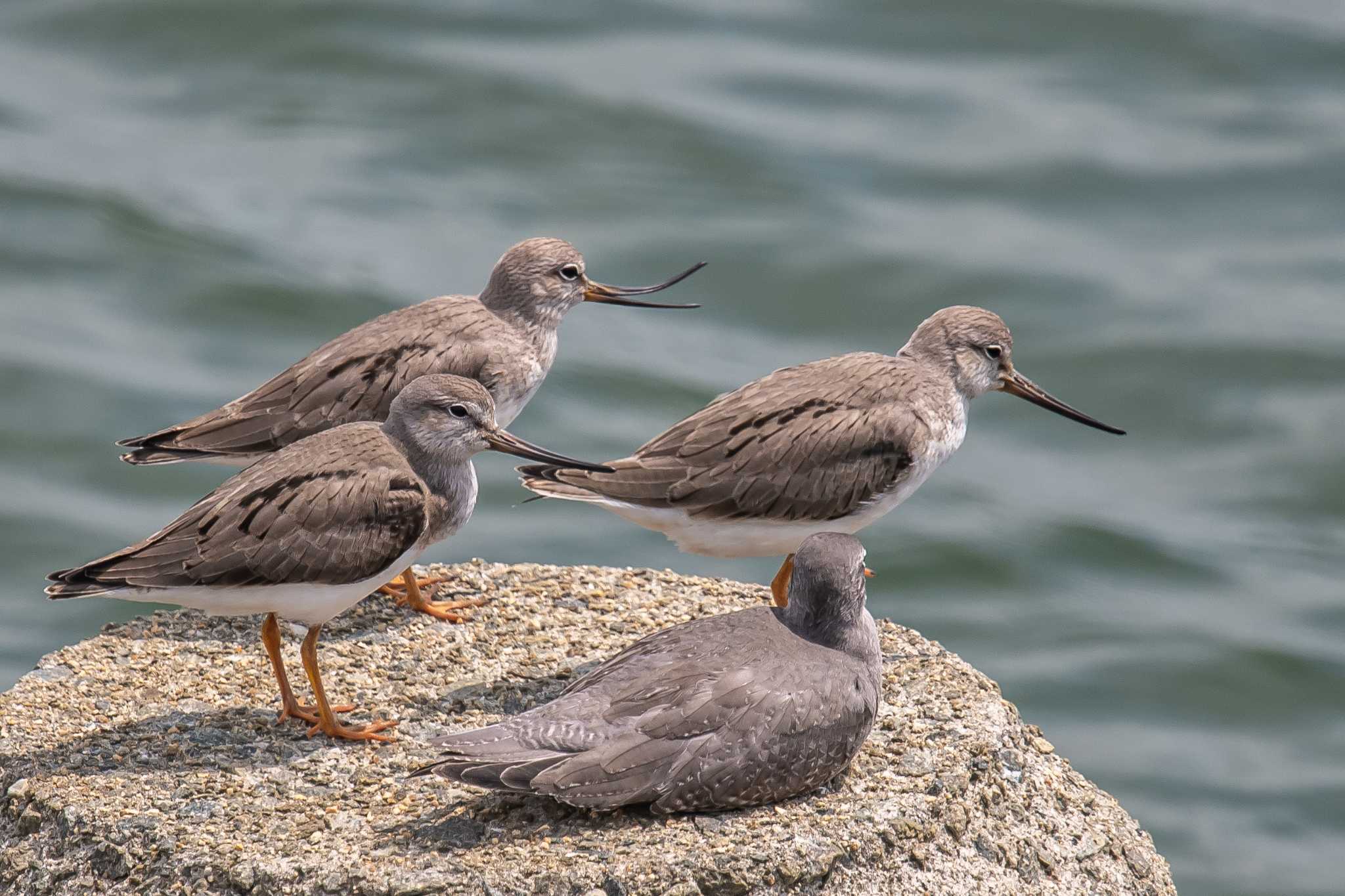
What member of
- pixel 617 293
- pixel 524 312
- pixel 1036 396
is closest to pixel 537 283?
pixel 524 312

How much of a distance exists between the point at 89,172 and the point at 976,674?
13.2 metres

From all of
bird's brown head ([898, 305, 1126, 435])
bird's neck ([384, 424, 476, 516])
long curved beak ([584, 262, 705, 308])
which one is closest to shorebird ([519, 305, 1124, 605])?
bird's brown head ([898, 305, 1126, 435])

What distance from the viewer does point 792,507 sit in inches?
340

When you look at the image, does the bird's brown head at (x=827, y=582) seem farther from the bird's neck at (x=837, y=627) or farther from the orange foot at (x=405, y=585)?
the orange foot at (x=405, y=585)

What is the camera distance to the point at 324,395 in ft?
30.5

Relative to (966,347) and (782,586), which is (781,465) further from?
(966,347)

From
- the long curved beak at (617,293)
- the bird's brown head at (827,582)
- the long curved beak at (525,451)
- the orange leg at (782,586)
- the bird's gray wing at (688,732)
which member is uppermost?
the long curved beak at (617,293)

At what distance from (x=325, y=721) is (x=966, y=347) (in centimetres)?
393

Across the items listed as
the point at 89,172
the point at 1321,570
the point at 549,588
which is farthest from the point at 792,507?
the point at 89,172

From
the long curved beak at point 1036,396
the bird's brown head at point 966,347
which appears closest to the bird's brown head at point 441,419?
the bird's brown head at point 966,347

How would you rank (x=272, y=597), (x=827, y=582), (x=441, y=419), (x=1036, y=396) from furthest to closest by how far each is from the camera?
(x=1036, y=396), (x=441, y=419), (x=272, y=597), (x=827, y=582)

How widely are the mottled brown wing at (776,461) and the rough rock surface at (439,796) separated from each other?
84 centimetres

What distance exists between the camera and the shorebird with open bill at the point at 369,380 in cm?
927

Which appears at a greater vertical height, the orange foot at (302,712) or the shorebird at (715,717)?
the shorebird at (715,717)
